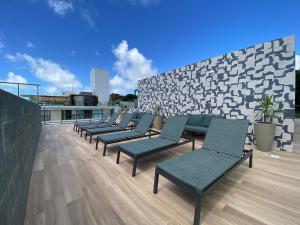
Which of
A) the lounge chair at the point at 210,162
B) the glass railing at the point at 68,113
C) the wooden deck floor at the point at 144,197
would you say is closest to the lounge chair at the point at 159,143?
the wooden deck floor at the point at 144,197

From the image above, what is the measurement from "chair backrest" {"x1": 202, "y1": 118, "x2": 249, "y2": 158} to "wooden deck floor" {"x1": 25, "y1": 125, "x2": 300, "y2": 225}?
18.7 inches

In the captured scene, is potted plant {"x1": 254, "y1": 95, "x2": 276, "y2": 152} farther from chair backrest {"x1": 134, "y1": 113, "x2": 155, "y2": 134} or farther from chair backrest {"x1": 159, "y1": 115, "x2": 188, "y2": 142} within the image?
chair backrest {"x1": 134, "y1": 113, "x2": 155, "y2": 134}

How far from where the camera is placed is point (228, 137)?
8.32 ft

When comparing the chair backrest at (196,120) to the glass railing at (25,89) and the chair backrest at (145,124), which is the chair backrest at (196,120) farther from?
the glass railing at (25,89)

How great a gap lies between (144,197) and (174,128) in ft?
6.24

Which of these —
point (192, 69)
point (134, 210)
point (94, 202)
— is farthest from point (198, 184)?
point (192, 69)

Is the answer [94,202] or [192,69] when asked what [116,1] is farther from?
[94,202]

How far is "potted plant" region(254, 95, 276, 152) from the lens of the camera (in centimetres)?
362

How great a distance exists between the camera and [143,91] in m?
9.10

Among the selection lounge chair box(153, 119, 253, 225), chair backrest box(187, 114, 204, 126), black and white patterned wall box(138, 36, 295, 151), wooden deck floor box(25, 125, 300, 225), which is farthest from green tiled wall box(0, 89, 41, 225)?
black and white patterned wall box(138, 36, 295, 151)

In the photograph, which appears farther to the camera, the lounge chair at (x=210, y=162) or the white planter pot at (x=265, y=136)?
the white planter pot at (x=265, y=136)

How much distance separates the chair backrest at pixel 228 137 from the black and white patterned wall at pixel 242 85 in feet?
7.51

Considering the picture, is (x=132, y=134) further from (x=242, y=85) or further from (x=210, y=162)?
(x=242, y=85)

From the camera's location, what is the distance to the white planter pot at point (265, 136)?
361 centimetres
